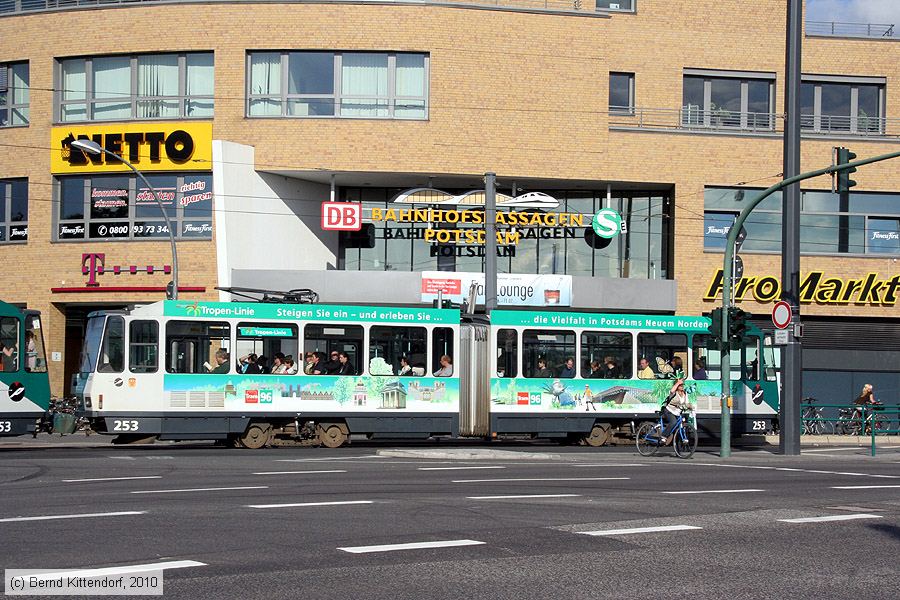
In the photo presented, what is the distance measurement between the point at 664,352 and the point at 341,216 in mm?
14292

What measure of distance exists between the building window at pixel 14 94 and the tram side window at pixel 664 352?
72.9 feet

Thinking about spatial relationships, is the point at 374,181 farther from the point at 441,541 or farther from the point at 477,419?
→ the point at 441,541

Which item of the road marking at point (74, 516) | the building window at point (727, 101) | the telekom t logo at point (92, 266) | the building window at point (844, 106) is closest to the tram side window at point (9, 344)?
the road marking at point (74, 516)

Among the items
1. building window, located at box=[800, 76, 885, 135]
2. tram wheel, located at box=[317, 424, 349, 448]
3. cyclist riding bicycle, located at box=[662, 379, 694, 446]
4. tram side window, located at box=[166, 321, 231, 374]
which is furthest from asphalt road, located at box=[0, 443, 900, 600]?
building window, located at box=[800, 76, 885, 135]

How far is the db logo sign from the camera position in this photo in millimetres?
37906

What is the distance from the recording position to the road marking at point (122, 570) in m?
8.05

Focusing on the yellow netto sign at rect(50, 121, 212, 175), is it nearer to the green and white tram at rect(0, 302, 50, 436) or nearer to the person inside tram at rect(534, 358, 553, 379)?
the green and white tram at rect(0, 302, 50, 436)

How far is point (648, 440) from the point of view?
76.9 ft

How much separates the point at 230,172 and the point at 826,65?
19.7 meters

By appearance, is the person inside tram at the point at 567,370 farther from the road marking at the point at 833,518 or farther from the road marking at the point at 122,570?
the road marking at the point at 122,570

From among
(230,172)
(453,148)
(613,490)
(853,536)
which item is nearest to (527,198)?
(453,148)

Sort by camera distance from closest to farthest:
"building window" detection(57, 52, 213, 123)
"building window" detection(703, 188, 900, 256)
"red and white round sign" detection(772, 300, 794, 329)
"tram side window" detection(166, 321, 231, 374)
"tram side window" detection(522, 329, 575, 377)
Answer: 1. "tram side window" detection(166, 321, 231, 374)
2. "red and white round sign" detection(772, 300, 794, 329)
3. "tram side window" detection(522, 329, 575, 377)
4. "building window" detection(57, 52, 213, 123)
5. "building window" detection(703, 188, 900, 256)

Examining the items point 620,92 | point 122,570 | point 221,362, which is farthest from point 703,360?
point 122,570

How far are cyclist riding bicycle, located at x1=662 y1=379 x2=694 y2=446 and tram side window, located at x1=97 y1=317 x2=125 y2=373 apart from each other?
10.8 m
